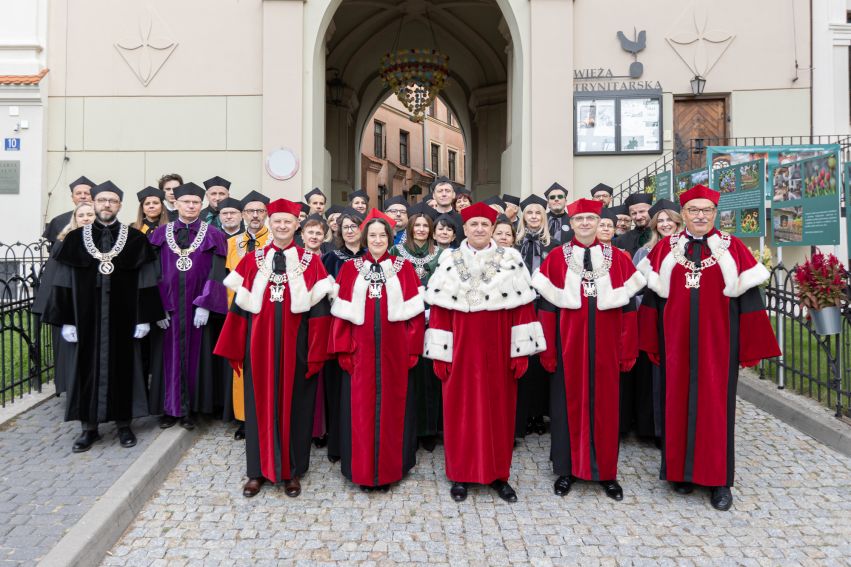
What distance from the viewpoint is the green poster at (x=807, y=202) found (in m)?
6.34

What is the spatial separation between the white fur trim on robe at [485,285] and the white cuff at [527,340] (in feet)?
0.55

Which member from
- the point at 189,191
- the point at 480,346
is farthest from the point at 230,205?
the point at 480,346

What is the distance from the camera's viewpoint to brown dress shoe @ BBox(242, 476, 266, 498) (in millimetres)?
4066

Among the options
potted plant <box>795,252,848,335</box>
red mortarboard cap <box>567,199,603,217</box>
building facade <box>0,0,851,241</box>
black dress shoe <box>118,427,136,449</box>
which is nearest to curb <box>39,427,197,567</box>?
black dress shoe <box>118,427,136,449</box>

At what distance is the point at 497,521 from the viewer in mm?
3764

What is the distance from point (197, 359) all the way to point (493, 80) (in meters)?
15.8

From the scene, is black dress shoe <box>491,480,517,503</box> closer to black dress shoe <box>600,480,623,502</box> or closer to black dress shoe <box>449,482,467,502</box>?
black dress shoe <box>449,482,467,502</box>

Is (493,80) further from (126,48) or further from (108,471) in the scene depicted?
(108,471)

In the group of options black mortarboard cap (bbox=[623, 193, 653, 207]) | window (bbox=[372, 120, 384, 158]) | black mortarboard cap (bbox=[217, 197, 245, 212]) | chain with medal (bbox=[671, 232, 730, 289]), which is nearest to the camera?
chain with medal (bbox=[671, 232, 730, 289])

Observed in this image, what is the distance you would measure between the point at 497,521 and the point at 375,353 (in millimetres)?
1333

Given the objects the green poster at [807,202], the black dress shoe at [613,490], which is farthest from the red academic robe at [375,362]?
the green poster at [807,202]

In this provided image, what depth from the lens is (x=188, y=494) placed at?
4.11m

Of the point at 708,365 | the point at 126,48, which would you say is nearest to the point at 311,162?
the point at 126,48

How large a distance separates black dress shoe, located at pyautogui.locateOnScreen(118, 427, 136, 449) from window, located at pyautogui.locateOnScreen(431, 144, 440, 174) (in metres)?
36.1
